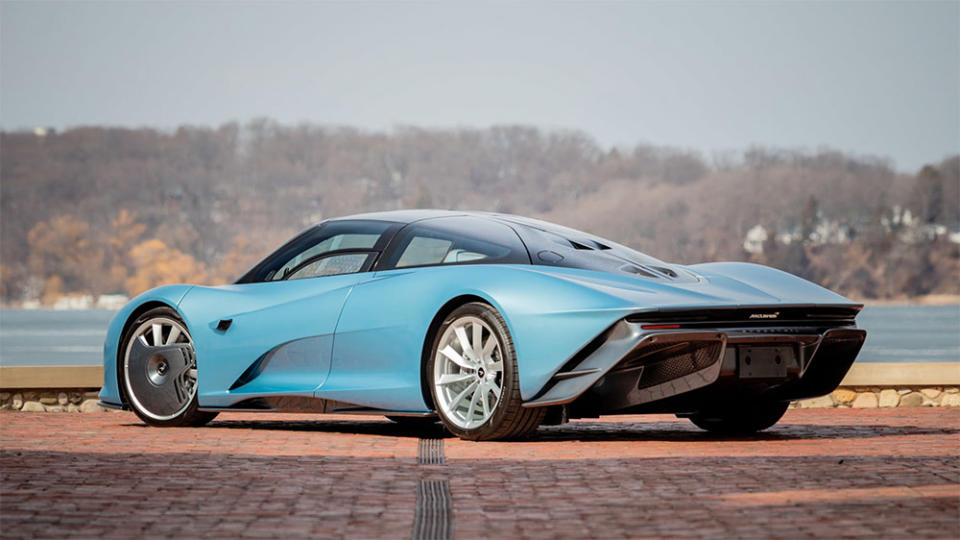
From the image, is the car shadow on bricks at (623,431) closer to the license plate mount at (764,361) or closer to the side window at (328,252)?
the license plate mount at (764,361)

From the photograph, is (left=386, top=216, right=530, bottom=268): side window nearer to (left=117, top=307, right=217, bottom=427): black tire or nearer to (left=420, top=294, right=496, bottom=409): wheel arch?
(left=420, top=294, right=496, bottom=409): wheel arch

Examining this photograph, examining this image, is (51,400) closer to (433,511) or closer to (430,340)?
(430,340)

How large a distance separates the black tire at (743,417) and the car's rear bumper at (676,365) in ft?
3.91

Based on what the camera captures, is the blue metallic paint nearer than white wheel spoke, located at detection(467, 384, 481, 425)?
Yes

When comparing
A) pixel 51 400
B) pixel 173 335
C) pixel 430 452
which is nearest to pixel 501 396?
pixel 430 452

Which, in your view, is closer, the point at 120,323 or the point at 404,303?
the point at 404,303

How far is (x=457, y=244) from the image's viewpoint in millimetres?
8102

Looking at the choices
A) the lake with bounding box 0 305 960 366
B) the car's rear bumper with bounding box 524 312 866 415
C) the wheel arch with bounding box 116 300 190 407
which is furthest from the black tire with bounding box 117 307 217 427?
the lake with bounding box 0 305 960 366

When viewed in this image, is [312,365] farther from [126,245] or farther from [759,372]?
[126,245]

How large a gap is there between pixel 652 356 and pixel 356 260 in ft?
7.16

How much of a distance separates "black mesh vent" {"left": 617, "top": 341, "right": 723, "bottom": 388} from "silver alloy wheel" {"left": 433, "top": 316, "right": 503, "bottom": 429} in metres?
0.76

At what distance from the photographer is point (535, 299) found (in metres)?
7.29

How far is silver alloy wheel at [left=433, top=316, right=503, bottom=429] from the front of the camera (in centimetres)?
753

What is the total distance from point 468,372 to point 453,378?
0.09 m
